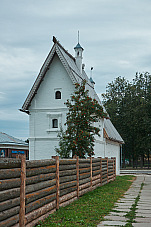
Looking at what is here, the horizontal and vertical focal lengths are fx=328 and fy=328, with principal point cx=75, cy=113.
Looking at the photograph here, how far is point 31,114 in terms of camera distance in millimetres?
26500

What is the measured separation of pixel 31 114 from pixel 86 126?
26.2 feet

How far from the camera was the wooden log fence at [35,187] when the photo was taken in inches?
225

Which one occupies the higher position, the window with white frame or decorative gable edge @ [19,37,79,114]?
decorative gable edge @ [19,37,79,114]

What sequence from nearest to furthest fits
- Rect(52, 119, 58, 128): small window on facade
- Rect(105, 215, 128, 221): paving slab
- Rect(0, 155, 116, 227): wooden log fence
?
Rect(0, 155, 116, 227): wooden log fence → Rect(105, 215, 128, 221): paving slab → Rect(52, 119, 58, 128): small window on facade

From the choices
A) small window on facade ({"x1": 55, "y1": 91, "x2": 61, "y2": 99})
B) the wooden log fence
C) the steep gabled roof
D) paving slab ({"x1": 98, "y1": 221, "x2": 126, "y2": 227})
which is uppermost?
the steep gabled roof

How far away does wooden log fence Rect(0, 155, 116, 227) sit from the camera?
18.7 ft

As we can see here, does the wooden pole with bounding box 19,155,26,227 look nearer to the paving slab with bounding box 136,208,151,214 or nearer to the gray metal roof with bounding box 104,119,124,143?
the paving slab with bounding box 136,208,151,214

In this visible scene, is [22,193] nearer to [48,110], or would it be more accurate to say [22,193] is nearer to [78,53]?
[48,110]

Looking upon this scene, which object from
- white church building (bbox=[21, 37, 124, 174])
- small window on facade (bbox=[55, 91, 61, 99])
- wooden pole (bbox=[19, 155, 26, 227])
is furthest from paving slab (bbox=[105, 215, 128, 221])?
small window on facade (bbox=[55, 91, 61, 99])

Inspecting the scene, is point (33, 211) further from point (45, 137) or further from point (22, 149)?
point (22, 149)

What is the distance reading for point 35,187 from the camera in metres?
7.25

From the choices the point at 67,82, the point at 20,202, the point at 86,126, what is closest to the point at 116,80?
the point at 67,82

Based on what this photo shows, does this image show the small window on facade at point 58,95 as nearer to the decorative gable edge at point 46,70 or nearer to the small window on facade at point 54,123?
the decorative gable edge at point 46,70

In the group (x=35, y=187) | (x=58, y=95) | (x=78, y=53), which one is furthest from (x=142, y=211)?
(x=78, y=53)
